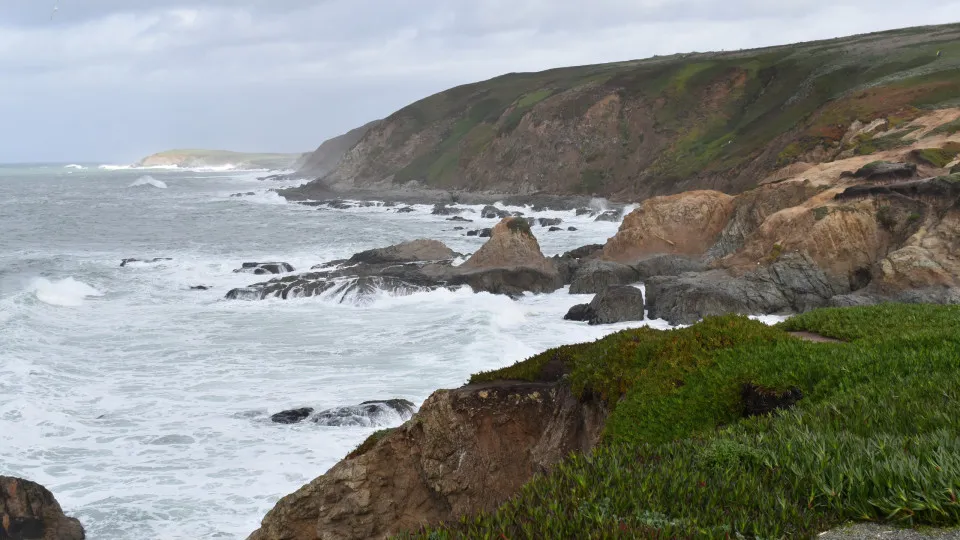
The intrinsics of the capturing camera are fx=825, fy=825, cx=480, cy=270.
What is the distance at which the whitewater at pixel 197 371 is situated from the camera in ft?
51.0

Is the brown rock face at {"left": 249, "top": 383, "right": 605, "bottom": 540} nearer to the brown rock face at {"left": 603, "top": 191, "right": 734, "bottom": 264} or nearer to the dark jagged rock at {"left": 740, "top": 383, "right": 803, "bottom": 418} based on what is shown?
the dark jagged rock at {"left": 740, "top": 383, "right": 803, "bottom": 418}

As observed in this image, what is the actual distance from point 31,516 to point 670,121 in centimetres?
8927

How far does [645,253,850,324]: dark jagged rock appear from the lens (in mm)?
29078

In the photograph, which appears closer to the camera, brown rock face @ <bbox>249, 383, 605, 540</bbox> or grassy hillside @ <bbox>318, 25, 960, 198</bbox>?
brown rock face @ <bbox>249, 383, 605, 540</bbox>

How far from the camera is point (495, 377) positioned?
11656mm

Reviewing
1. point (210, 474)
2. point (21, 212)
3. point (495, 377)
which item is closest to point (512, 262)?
point (210, 474)

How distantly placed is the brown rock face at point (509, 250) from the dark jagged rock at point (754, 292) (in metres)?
9.92

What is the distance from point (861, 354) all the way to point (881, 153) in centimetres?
3603

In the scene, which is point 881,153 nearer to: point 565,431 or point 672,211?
point 672,211

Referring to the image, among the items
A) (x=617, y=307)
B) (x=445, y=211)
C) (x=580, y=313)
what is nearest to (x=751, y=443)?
(x=617, y=307)

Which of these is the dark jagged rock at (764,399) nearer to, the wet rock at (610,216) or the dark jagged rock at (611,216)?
the wet rock at (610,216)

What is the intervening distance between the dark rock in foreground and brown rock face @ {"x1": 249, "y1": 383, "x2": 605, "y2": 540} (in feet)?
23.7

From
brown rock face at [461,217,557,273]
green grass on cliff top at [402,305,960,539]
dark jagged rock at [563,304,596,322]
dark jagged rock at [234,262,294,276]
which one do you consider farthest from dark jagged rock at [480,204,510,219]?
green grass on cliff top at [402,305,960,539]

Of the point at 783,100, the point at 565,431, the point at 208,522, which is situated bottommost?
the point at 208,522
